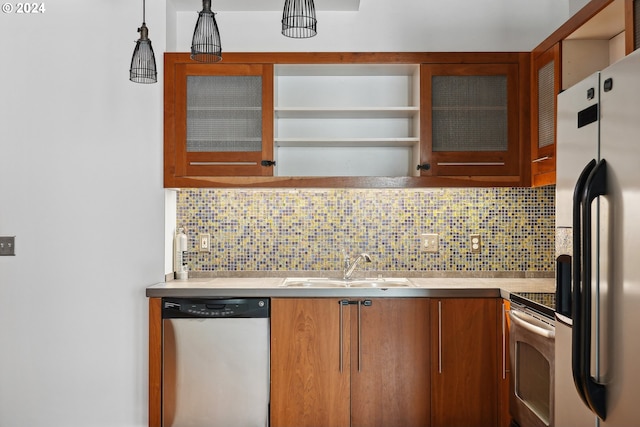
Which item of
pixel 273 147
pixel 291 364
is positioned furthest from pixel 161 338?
pixel 273 147

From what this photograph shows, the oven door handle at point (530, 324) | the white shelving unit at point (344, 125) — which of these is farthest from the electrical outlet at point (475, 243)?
the oven door handle at point (530, 324)

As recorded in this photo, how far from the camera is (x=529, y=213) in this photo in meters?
3.34

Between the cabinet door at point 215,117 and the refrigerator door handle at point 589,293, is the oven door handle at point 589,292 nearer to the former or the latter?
the refrigerator door handle at point 589,293

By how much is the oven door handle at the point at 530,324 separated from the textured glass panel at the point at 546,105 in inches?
36.1

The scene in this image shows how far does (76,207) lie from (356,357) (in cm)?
182

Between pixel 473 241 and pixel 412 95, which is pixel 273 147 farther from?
pixel 473 241

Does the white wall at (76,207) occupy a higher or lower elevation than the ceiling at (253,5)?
lower

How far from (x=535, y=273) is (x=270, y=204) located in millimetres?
1711

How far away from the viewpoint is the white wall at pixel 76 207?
121 inches

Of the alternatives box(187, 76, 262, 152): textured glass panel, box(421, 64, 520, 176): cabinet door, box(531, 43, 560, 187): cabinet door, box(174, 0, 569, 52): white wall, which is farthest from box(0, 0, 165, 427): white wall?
box(531, 43, 560, 187): cabinet door

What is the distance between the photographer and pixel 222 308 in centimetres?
281

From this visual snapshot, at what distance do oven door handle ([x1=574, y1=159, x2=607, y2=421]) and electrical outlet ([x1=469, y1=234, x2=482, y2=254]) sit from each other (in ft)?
6.26

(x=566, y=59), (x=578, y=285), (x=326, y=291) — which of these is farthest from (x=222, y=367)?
(x=566, y=59)

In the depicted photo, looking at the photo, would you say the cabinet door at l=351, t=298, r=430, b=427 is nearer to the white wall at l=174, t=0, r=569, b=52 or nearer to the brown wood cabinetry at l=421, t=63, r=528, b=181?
the brown wood cabinetry at l=421, t=63, r=528, b=181
